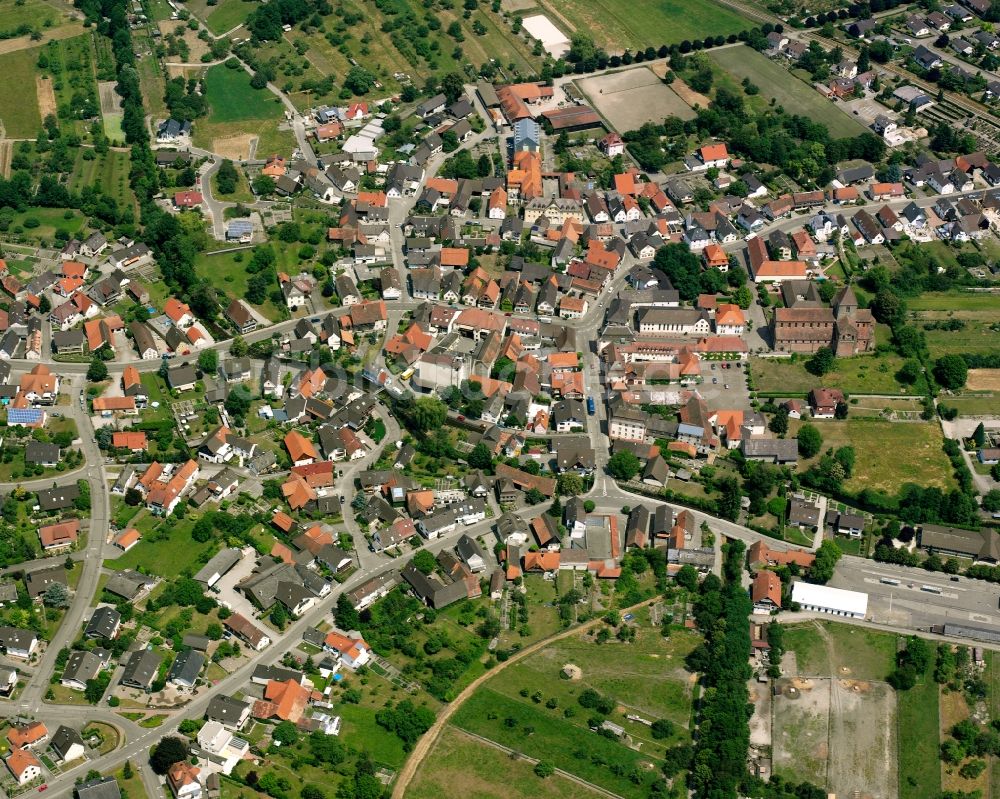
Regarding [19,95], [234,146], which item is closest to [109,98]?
[19,95]

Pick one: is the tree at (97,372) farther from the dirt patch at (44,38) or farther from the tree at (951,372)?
the tree at (951,372)

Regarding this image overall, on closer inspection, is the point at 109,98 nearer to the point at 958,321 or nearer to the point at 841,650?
the point at 958,321

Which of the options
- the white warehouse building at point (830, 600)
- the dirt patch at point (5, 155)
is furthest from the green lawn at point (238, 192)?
the white warehouse building at point (830, 600)

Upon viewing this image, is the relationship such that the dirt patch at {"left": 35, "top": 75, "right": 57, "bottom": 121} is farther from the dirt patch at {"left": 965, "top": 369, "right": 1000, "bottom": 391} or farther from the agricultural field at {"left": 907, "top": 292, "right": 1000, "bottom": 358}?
the dirt patch at {"left": 965, "top": 369, "right": 1000, "bottom": 391}

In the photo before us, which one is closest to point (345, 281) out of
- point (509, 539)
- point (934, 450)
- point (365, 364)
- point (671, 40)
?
point (365, 364)

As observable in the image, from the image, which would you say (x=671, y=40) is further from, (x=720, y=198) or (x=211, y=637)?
(x=211, y=637)
